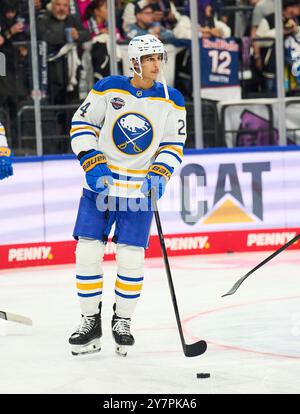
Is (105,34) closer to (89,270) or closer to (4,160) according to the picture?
(4,160)

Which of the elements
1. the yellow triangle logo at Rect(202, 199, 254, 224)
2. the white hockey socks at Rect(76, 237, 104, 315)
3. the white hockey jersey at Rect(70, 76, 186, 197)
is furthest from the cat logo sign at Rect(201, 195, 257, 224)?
the white hockey socks at Rect(76, 237, 104, 315)

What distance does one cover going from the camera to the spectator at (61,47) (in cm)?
848

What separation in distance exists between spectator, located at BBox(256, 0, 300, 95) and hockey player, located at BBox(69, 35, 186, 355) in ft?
13.7

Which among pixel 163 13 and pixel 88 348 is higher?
pixel 163 13

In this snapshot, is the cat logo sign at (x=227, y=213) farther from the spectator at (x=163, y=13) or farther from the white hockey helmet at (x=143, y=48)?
the white hockey helmet at (x=143, y=48)

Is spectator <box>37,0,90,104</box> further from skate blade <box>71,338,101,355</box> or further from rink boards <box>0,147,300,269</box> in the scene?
skate blade <box>71,338,101,355</box>

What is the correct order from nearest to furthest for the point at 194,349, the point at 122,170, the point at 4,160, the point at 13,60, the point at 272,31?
1. the point at 194,349
2. the point at 122,170
3. the point at 4,160
4. the point at 13,60
5. the point at 272,31

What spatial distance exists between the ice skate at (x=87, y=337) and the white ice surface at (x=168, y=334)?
0.18ft

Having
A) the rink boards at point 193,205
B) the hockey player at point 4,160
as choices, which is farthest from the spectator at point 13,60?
the hockey player at point 4,160

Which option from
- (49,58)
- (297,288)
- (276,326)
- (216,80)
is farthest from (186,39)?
(276,326)

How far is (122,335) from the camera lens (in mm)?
4914

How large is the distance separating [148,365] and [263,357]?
0.52 meters

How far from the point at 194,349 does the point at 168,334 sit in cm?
73

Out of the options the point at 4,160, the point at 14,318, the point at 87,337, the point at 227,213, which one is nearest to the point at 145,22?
the point at 227,213
